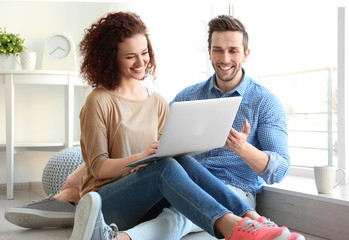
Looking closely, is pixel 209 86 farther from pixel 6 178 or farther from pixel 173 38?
pixel 6 178

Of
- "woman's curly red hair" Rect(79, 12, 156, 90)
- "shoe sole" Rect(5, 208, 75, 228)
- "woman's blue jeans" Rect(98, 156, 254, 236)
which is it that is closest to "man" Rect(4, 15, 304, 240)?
"woman's blue jeans" Rect(98, 156, 254, 236)

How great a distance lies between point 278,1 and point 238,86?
47.7 inches

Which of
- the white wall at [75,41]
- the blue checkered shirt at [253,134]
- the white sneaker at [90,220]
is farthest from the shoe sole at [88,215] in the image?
the white wall at [75,41]

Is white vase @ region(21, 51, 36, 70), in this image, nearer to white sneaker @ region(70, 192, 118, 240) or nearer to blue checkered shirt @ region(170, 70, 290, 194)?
blue checkered shirt @ region(170, 70, 290, 194)

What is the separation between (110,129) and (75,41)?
88.5 inches


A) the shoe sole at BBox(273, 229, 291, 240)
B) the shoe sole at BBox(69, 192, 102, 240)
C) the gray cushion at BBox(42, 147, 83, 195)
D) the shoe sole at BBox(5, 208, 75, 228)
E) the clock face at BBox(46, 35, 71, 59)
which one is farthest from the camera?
the clock face at BBox(46, 35, 71, 59)

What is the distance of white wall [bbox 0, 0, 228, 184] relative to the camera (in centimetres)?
366

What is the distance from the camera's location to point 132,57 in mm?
1897

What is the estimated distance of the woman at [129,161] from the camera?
154cm

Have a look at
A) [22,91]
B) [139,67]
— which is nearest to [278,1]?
[139,67]

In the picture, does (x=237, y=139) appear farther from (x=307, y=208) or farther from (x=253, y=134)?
(x=307, y=208)

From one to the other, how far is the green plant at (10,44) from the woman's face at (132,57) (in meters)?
1.88

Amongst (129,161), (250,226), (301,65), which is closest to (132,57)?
(129,161)

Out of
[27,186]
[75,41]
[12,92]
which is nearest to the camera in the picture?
[12,92]
